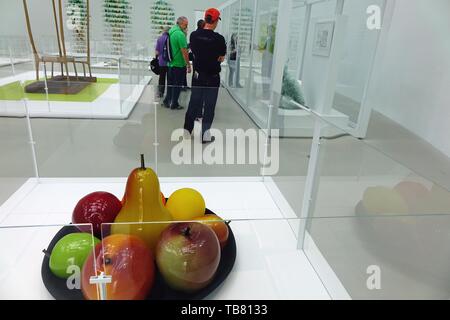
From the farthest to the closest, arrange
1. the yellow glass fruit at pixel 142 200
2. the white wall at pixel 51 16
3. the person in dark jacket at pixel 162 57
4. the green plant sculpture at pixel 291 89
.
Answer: the white wall at pixel 51 16 < the person in dark jacket at pixel 162 57 < the green plant sculpture at pixel 291 89 < the yellow glass fruit at pixel 142 200

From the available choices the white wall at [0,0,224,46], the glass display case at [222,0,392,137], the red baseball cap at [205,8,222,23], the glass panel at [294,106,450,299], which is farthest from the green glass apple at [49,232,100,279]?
the white wall at [0,0,224,46]

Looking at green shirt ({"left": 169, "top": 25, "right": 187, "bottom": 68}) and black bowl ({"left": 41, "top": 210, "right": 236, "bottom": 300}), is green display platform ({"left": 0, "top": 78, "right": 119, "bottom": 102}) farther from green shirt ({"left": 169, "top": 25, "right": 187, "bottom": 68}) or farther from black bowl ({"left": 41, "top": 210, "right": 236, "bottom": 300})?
black bowl ({"left": 41, "top": 210, "right": 236, "bottom": 300})

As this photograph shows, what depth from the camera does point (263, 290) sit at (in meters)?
0.93

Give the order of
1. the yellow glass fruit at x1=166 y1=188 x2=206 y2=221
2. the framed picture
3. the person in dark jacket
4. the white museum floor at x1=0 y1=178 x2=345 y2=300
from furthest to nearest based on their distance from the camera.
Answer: the person in dark jacket → the framed picture → the yellow glass fruit at x1=166 y1=188 x2=206 y2=221 → the white museum floor at x1=0 y1=178 x2=345 y2=300

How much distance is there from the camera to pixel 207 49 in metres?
2.89

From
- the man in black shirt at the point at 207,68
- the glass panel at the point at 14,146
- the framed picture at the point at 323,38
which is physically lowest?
the glass panel at the point at 14,146

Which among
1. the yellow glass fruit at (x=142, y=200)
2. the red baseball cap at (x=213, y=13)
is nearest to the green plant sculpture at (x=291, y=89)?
the red baseball cap at (x=213, y=13)

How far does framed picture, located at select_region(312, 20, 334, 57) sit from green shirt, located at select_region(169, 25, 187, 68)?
1.51 meters

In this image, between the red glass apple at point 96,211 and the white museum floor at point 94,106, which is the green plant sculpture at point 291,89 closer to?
the white museum floor at point 94,106

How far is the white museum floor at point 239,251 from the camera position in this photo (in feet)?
2.80

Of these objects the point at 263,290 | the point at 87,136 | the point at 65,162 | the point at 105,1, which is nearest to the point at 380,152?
the point at 263,290

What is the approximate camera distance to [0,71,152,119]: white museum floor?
89.9 inches

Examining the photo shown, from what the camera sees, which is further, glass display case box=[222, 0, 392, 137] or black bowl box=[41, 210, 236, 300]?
glass display case box=[222, 0, 392, 137]

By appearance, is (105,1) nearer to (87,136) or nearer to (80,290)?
(87,136)
